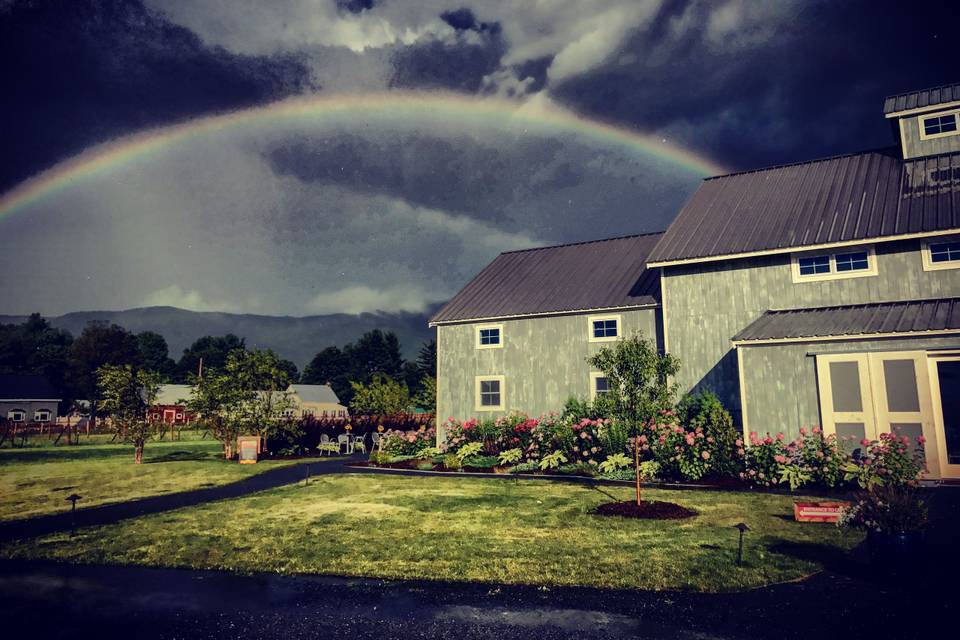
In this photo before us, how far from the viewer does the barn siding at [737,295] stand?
643 inches

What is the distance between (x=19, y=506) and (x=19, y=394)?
62.4 meters

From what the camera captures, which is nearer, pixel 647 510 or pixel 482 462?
pixel 647 510

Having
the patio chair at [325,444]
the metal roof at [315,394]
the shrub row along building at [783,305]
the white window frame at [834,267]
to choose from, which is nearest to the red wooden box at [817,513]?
the shrub row along building at [783,305]

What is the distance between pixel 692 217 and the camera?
21.8 m

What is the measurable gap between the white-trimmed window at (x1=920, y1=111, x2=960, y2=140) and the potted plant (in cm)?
1720

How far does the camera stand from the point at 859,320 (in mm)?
15531

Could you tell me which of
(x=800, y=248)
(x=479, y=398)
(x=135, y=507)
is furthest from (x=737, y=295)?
(x=135, y=507)

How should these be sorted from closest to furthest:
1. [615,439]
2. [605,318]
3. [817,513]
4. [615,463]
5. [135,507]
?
1. [817,513]
2. [135,507]
3. [615,463]
4. [615,439]
5. [605,318]

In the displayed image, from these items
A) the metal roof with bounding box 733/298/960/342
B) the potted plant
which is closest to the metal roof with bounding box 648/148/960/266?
the metal roof with bounding box 733/298/960/342

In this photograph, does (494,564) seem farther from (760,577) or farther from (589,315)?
(589,315)

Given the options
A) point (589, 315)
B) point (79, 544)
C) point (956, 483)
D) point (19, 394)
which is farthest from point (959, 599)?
point (19, 394)

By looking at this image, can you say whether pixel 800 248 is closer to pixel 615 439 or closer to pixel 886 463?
pixel 886 463

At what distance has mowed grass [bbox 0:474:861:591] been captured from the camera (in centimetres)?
738

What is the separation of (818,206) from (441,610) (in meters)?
18.8
